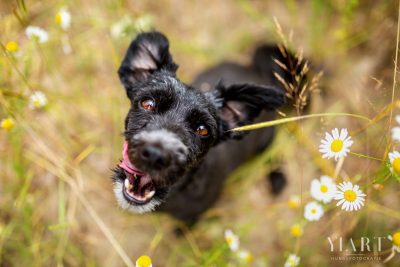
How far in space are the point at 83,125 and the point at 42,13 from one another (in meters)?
1.90

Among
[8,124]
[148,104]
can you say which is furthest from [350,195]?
[8,124]

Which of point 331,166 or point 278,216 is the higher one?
point 331,166

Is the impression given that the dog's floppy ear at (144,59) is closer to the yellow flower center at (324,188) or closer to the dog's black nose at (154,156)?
the dog's black nose at (154,156)

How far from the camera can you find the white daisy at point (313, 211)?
2.96 m

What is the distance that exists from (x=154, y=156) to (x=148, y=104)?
725 mm

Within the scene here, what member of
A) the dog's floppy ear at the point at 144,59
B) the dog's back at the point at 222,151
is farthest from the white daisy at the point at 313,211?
the dog's floppy ear at the point at 144,59

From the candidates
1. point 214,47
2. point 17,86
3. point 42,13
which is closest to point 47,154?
point 17,86

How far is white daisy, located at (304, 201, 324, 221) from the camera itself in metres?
2.96

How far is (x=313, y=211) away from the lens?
2986 millimetres

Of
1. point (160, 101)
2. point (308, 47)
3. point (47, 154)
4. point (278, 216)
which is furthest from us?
point (308, 47)

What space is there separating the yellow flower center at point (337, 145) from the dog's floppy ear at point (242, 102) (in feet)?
2.36

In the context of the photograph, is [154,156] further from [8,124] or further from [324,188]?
[8,124]

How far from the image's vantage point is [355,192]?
2.26m

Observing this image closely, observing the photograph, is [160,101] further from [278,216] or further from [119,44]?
[278,216]
